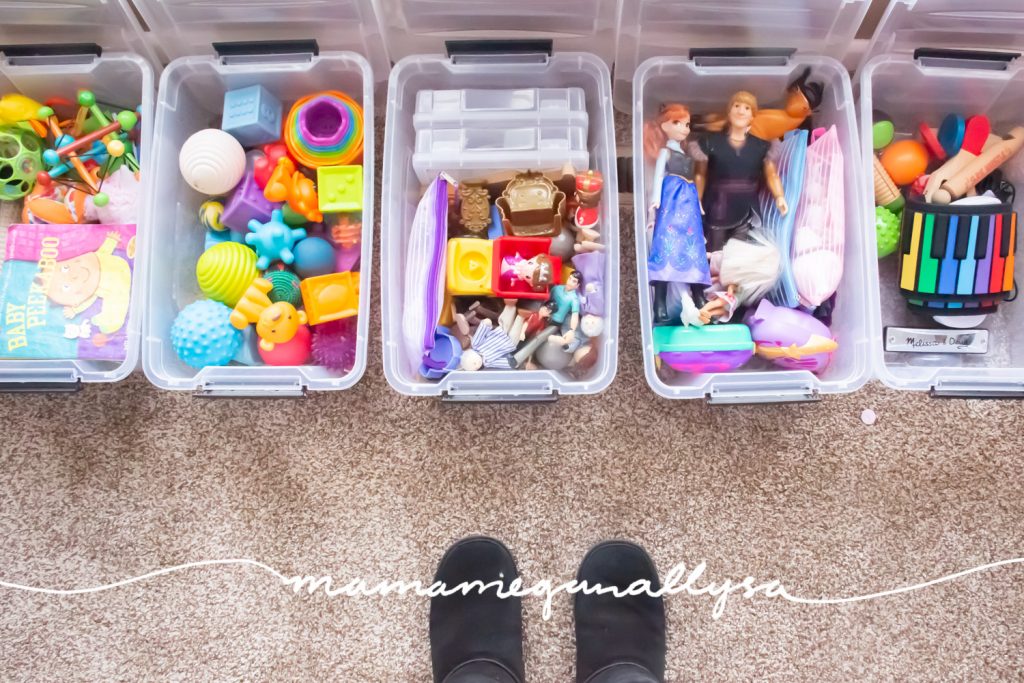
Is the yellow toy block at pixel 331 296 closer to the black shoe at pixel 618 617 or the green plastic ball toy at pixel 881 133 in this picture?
the black shoe at pixel 618 617

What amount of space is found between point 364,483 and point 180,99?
0.56 m

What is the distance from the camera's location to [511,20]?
0.87 meters

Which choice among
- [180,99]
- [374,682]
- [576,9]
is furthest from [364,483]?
[576,9]

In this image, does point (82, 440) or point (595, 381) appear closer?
point (595, 381)

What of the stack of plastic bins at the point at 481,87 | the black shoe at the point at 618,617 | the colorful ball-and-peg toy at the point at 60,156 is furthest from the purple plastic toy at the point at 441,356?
the colorful ball-and-peg toy at the point at 60,156

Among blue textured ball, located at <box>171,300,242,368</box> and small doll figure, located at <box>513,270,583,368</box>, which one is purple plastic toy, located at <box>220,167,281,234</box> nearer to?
blue textured ball, located at <box>171,300,242,368</box>

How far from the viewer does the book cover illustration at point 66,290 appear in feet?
2.85

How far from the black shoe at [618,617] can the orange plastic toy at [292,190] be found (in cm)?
58

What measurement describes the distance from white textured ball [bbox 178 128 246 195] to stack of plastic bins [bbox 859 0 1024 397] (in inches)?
30.4

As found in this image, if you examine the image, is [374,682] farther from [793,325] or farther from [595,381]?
[793,325]

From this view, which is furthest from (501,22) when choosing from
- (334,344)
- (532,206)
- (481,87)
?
(334,344)

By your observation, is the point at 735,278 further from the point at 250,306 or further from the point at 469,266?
the point at 250,306

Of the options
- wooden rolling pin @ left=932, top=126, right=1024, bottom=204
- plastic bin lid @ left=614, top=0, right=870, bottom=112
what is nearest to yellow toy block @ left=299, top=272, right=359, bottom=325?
plastic bin lid @ left=614, top=0, right=870, bottom=112

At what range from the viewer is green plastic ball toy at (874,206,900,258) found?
2.92ft
